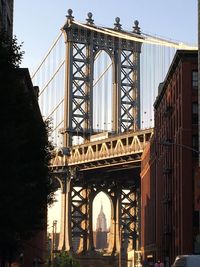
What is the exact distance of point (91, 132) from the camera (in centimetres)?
14825

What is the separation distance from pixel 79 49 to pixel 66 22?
9.50 m

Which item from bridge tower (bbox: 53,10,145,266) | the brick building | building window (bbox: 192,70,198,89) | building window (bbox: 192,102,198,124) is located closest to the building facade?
the brick building

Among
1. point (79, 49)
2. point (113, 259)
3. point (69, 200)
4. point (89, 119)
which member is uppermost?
point (79, 49)

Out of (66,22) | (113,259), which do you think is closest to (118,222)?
(113,259)

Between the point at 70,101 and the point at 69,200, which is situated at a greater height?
the point at 70,101

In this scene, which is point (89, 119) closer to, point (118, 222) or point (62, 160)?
point (62, 160)

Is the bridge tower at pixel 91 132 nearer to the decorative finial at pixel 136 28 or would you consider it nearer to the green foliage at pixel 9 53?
the decorative finial at pixel 136 28

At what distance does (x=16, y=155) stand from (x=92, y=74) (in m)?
114

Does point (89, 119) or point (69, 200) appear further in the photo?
point (69, 200)

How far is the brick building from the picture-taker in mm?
82875

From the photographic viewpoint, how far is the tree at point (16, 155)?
37281mm

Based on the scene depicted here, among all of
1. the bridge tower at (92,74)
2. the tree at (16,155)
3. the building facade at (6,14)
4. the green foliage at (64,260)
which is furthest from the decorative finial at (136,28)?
the tree at (16,155)

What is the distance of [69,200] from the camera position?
6280 inches

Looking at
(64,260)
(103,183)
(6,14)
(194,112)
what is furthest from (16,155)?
(103,183)
